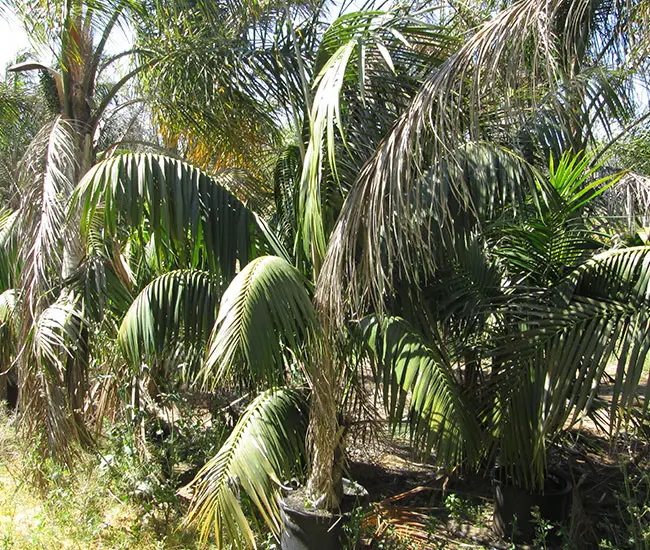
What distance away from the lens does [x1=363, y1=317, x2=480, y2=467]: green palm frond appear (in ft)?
9.86

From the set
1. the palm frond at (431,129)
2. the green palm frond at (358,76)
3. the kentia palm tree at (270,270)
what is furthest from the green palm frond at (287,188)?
the palm frond at (431,129)

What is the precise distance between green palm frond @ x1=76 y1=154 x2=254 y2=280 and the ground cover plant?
0.05 ft

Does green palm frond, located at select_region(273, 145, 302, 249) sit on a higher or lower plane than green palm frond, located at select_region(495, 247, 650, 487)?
higher

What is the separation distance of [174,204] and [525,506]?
2519mm

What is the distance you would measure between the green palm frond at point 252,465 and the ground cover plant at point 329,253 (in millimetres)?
13

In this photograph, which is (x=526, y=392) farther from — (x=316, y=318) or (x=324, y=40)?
(x=324, y=40)

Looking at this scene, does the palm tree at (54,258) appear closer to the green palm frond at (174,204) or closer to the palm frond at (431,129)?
the green palm frond at (174,204)

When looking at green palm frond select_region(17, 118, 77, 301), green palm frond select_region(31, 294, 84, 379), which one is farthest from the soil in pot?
green palm frond select_region(17, 118, 77, 301)

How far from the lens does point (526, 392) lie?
318 centimetres

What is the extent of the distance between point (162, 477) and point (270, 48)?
9.58 ft

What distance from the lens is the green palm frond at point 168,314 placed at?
336 centimetres

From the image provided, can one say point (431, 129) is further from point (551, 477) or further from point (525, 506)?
point (551, 477)

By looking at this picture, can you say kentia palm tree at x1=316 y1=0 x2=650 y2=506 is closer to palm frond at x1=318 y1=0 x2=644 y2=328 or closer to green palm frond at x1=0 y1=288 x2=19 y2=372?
palm frond at x1=318 y1=0 x2=644 y2=328

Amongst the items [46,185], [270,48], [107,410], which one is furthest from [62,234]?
[270,48]
